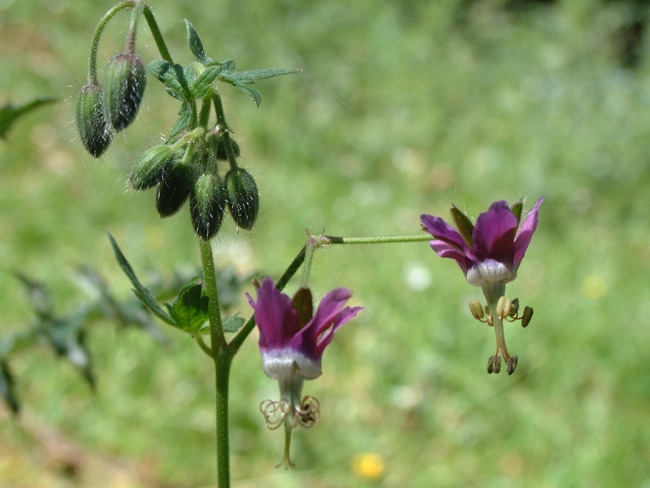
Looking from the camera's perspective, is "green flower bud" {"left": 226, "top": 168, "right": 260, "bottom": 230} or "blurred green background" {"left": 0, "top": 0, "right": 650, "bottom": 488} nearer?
"green flower bud" {"left": 226, "top": 168, "right": 260, "bottom": 230}

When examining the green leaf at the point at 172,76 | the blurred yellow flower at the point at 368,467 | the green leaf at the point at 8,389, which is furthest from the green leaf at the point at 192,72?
the blurred yellow flower at the point at 368,467

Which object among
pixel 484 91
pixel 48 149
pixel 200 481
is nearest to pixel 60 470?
pixel 200 481

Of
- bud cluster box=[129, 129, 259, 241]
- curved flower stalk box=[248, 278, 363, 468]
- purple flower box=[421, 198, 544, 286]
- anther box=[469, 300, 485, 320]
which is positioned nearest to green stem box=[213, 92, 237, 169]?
bud cluster box=[129, 129, 259, 241]

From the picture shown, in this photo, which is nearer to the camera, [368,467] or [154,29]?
[154,29]

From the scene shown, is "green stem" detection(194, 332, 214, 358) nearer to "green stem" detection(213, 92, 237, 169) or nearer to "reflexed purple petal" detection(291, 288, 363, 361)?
"reflexed purple petal" detection(291, 288, 363, 361)

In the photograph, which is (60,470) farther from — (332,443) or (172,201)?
(172,201)

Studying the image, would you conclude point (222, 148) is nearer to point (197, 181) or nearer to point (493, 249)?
point (197, 181)

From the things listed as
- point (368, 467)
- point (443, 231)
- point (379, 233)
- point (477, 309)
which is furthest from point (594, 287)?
point (443, 231)
